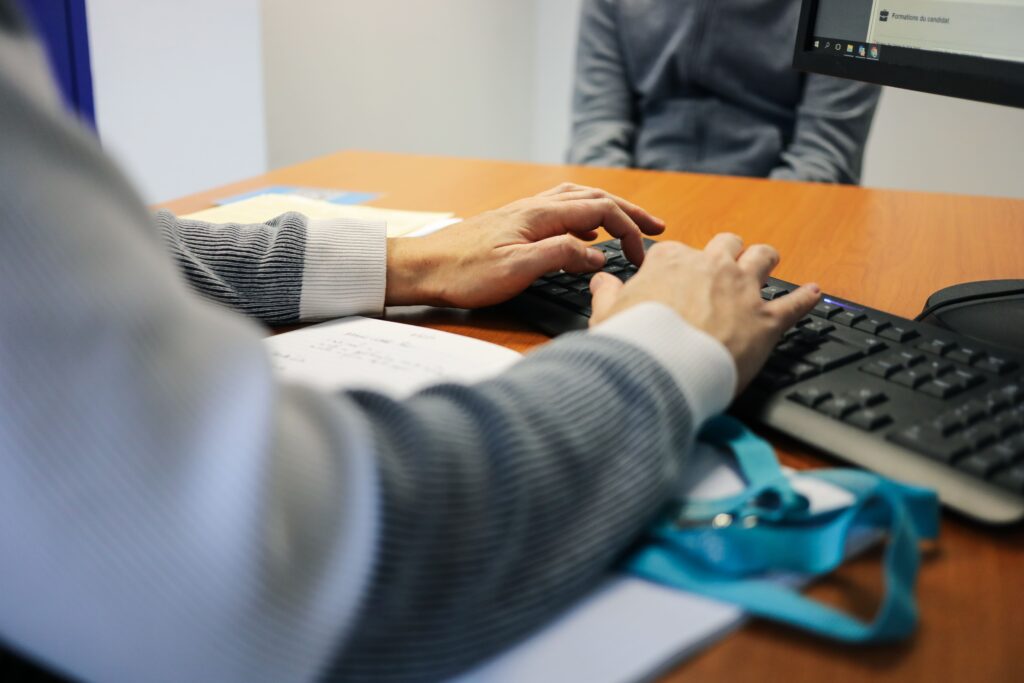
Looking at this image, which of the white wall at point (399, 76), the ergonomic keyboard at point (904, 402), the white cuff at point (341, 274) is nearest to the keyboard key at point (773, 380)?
the ergonomic keyboard at point (904, 402)

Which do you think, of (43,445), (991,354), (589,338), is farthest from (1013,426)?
(43,445)

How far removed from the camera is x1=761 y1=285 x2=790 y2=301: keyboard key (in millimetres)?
659

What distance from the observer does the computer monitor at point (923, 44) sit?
2.10 ft

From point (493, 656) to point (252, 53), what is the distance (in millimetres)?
2233

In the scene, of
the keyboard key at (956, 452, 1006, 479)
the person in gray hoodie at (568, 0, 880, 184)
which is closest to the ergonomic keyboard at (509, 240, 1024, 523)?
the keyboard key at (956, 452, 1006, 479)

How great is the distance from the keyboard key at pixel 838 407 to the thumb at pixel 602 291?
0.14m

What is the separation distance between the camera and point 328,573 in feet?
1.13

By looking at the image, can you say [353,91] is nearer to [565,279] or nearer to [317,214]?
[317,214]

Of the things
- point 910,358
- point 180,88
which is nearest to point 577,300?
point 910,358

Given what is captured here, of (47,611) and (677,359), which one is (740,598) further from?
(47,611)

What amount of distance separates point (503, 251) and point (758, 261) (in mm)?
202

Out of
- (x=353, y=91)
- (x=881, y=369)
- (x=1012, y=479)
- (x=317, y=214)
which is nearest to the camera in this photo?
(x=1012, y=479)

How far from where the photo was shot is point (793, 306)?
58cm

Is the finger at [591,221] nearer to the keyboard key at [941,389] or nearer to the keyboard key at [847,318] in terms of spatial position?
the keyboard key at [847,318]
